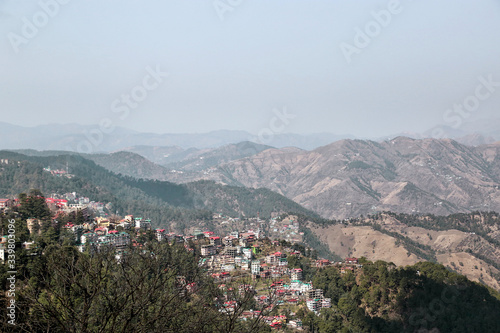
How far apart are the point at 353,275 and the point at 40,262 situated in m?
33.9

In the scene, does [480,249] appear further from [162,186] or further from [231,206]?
[162,186]

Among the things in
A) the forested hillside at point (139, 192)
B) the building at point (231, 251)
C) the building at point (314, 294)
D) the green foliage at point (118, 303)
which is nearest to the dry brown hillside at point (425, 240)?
the building at point (231, 251)

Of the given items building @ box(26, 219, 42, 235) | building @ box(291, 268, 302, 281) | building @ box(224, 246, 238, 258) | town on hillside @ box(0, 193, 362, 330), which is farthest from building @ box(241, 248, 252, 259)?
building @ box(26, 219, 42, 235)

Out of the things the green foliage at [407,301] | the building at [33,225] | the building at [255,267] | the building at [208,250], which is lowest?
the green foliage at [407,301]

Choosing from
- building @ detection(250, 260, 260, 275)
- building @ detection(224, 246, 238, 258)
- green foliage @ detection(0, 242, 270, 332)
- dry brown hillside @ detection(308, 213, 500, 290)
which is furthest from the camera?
dry brown hillside @ detection(308, 213, 500, 290)

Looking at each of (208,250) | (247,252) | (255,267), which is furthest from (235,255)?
(255,267)

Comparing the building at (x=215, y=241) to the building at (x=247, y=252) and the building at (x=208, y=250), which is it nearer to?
the building at (x=208, y=250)

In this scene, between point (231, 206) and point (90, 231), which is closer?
point (90, 231)

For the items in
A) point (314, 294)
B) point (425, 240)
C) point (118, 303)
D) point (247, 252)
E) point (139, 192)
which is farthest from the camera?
point (139, 192)

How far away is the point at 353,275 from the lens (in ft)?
159

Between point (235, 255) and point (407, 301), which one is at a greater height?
point (235, 255)

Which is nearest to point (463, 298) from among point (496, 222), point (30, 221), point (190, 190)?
point (30, 221)

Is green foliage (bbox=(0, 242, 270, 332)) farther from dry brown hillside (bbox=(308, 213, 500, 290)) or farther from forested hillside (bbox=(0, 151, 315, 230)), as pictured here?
forested hillside (bbox=(0, 151, 315, 230))

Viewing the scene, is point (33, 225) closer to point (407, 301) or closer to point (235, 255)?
point (235, 255)
